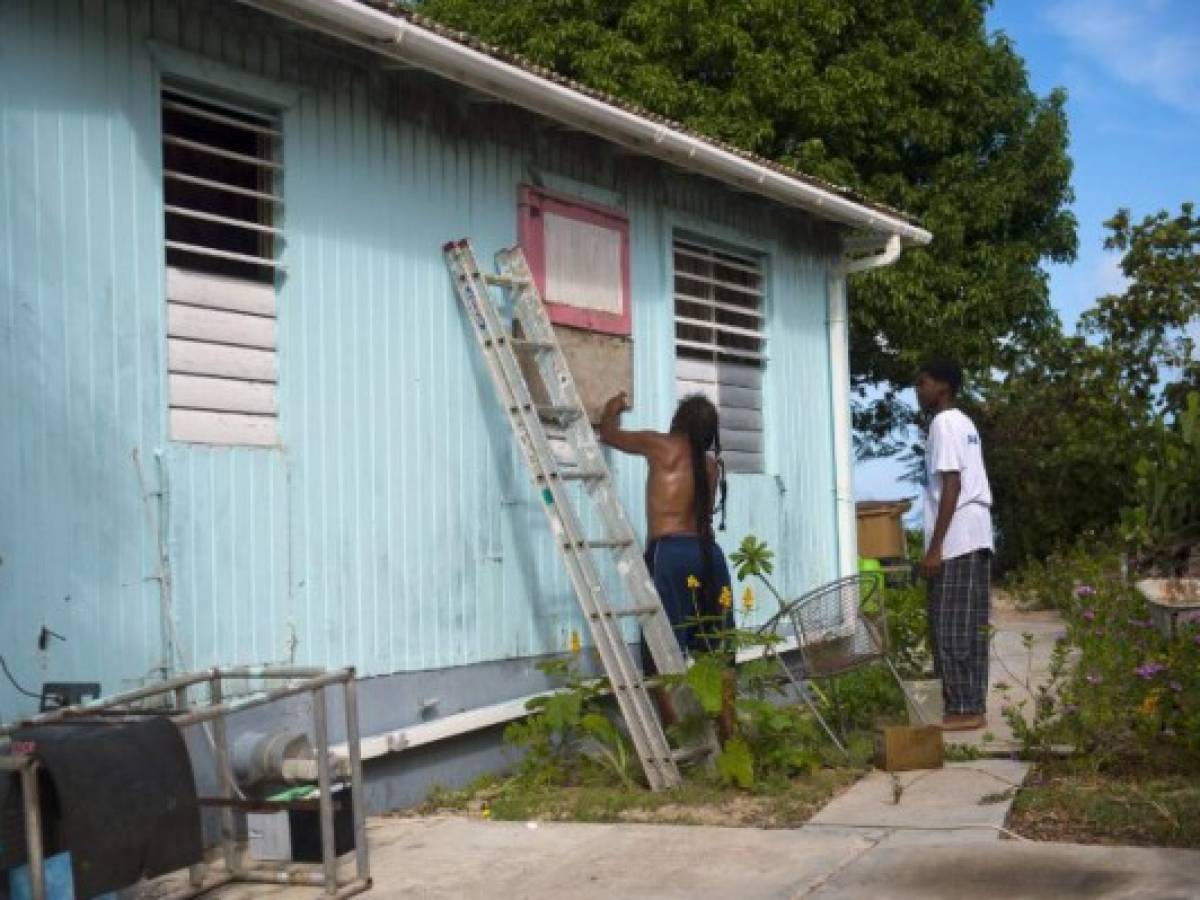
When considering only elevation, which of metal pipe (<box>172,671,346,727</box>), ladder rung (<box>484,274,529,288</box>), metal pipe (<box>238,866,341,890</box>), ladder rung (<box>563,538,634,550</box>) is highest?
ladder rung (<box>484,274,529,288</box>)

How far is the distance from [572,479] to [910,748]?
2044 millimetres

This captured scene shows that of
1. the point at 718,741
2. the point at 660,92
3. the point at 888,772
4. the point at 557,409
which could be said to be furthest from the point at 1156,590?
the point at 660,92

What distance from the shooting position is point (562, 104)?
755cm

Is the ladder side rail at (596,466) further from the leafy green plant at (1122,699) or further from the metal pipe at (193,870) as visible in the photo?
the metal pipe at (193,870)

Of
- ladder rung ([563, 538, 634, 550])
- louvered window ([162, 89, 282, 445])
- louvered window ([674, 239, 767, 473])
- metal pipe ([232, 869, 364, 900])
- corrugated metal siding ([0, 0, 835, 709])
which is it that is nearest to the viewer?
metal pipe ([232, 869, 364, 900])

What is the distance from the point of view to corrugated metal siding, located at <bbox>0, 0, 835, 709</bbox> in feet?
17.9

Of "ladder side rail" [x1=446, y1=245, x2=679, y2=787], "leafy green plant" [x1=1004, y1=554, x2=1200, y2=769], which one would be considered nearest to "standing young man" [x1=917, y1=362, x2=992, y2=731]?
"leafy green plant" [x1=1004, y1=554, x2=1200, y2=769]

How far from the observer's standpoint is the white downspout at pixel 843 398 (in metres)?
10.9

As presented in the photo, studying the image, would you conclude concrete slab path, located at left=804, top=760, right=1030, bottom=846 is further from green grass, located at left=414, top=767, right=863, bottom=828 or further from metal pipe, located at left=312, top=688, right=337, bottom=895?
metal pipe, located at left=312, top=688, right=337, bottom=895

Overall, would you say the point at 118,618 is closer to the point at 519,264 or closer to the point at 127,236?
the point at 127,236

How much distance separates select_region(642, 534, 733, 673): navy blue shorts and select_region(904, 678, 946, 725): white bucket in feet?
3.20

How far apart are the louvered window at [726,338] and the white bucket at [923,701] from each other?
8.23ft

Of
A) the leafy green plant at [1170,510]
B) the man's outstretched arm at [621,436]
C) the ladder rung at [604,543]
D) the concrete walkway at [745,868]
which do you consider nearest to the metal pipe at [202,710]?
the concrete walkway at [745,868]

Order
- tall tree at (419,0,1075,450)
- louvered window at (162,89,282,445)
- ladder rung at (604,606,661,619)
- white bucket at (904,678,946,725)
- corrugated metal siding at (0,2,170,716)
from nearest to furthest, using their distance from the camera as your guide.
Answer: corrugated metal siding at (0,2,170,716) < louvered window at (162,89,282,445) < ladder rung at (604,606,661,619) < white bucket at (904,678,946,725) < tall tree at (419,0,1075,450)
